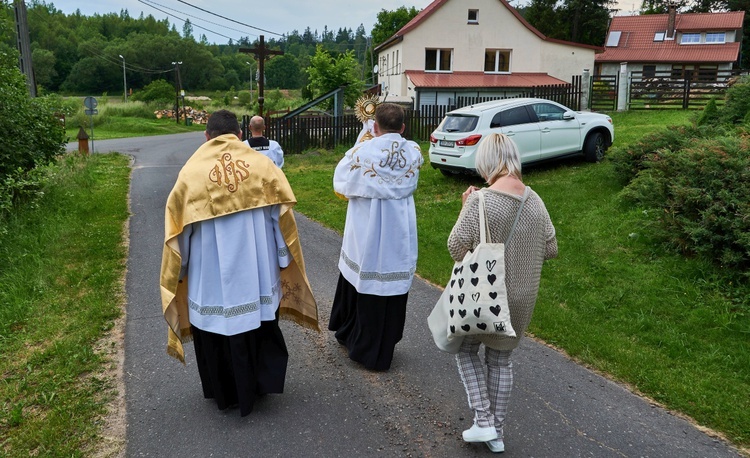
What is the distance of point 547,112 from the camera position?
14180 millimetres

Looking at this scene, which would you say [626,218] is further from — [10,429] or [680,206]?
[10,429]

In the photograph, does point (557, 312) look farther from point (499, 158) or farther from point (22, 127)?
point (22, 127)

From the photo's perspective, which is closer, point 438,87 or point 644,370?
point 644,370

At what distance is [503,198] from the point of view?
3.72 m

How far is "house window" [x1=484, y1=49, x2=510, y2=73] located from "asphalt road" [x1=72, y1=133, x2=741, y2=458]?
118 ft

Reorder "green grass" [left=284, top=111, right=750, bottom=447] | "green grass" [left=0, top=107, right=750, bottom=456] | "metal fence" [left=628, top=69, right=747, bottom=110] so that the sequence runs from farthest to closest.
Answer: "metal fence" [left=628, top=69, right=747, bottom=110] → "green grass" [left=284, top=111, right=750, bottom=447] → "green grass" [left=0, top=107, right=750, bottom=456]

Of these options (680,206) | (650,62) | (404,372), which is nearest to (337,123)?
(680,206)

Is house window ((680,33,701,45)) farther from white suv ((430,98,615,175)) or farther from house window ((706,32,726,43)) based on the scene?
white suv ((430,98,615,175))

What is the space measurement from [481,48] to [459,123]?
1083 inches

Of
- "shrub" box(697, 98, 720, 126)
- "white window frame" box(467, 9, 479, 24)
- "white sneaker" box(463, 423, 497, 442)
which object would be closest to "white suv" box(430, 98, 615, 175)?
"shrub" box(697, 98, 720, 126)

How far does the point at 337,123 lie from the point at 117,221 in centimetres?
1129

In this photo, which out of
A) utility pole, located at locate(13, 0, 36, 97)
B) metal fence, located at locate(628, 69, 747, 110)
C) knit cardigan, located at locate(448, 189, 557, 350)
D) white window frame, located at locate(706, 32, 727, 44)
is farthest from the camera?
white window frame, located at locate(706, 32, 727, 44)

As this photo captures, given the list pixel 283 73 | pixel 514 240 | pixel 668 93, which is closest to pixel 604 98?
pixel 668 93

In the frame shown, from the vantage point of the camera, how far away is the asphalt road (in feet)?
13.4
